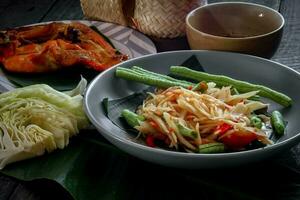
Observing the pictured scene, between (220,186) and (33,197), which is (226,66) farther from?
(33,197)

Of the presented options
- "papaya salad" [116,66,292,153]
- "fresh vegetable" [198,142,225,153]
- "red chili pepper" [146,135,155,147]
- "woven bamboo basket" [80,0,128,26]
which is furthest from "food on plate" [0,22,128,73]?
"fresh vegetable" [198,142,225,153]

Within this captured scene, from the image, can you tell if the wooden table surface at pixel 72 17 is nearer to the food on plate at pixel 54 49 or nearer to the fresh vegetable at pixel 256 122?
the fresh vegetable at pixel 256 122

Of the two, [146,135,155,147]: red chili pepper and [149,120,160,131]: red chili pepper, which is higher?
[149,120,160,131]: red chili pepper

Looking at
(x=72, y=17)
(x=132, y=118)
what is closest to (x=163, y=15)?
(x=72, y=17)

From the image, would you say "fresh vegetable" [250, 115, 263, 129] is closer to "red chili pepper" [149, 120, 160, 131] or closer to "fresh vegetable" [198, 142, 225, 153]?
Answer: "fresh vegetable" [198, 142, 225, 153]

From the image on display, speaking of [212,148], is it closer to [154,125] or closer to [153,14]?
[154,125]

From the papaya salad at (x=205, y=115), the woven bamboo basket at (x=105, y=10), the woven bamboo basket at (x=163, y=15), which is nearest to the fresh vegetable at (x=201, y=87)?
the papaya salad at (x=205, y=115)
